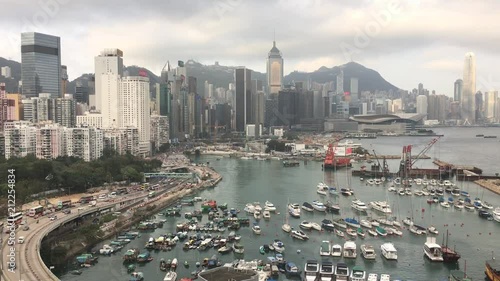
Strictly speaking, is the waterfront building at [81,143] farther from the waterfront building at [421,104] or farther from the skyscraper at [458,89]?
the waterfront building at [421,104]

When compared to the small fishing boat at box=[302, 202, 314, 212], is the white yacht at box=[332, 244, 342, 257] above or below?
below

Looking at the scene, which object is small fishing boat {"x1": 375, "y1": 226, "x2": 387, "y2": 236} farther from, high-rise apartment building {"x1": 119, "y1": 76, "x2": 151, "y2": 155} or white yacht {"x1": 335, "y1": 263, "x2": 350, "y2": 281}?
high-rise apartment building {"x1": 119, "y1": 76, "x2": 151, "y2": 155}

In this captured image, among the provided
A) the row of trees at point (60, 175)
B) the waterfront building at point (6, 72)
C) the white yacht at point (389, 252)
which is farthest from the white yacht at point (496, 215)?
the waterfront building at point (6, 72)

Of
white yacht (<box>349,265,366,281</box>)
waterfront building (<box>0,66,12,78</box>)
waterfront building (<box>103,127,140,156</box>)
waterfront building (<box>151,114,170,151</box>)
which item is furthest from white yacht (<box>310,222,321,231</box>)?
waterfront building (<box>0,66,12,78</box>)

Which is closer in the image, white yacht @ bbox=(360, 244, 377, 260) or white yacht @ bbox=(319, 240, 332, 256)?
white yacht @ bbox=(360, 244, 377, 260)

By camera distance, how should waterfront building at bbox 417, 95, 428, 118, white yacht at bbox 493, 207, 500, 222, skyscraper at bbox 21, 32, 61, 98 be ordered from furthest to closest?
waterfront building at bbox 417, 95, 428, 118 < skyscraper at bbox 21, 32, 61, 98 < white yacht at bbox 493, 207, 500, 222

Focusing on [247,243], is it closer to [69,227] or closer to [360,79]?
[69,227]

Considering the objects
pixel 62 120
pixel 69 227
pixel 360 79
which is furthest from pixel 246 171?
pixel 360 79

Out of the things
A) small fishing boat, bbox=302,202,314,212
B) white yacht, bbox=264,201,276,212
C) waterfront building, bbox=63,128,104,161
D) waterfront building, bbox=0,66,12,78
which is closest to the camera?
white yacht, bbox=264,201,276,212

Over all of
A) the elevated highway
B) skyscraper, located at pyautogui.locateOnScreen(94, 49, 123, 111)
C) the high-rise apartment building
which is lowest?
the elevated highway
